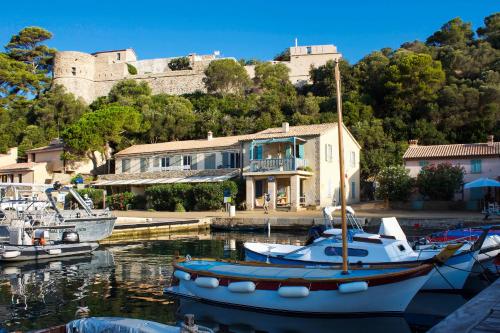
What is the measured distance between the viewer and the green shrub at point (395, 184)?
3553 centimetres

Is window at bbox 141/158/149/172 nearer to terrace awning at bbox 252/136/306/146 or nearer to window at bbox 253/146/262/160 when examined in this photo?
window at bbox 253/146/262/160

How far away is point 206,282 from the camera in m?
12.4

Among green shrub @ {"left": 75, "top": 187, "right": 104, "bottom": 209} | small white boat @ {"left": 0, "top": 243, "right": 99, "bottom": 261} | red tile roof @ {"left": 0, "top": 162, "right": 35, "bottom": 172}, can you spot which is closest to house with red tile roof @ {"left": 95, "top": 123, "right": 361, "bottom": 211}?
green shrub @ {"left": 75, "top": 187, "right": 104, "bottom": 209}

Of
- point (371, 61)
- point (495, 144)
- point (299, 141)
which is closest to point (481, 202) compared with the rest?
point (495, 144)

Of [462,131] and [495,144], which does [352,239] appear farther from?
[462,131]

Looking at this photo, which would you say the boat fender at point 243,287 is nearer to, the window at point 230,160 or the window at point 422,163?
the window at point 422,163

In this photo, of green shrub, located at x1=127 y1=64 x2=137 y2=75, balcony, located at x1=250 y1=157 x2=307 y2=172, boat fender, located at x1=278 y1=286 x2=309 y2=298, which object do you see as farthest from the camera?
green shrub, located at x1=127 y1=64 x2=137 y2=75

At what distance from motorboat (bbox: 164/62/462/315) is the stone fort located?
70.7m

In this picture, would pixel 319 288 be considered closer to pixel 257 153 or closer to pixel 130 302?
pixel 130 302

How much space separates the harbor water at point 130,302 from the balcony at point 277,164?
52.4 feet

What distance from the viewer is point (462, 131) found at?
49969 mm

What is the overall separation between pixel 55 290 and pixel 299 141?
86.3ft

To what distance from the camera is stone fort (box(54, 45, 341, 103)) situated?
82000mm

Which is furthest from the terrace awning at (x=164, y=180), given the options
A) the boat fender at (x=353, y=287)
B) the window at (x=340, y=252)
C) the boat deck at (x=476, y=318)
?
the boat deck at (x=476, y=318)
